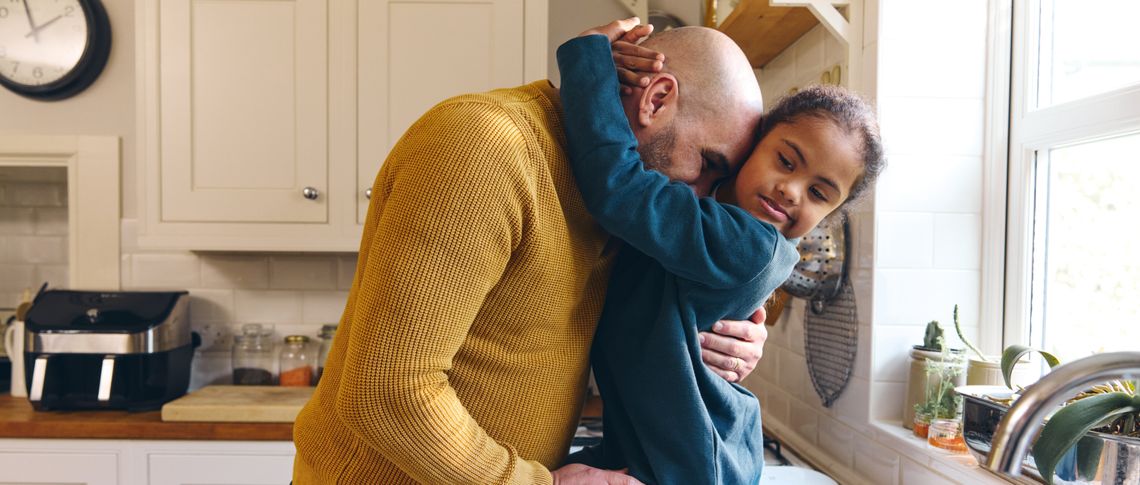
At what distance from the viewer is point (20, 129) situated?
259 cm

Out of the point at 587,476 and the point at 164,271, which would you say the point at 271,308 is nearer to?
the point at 164,271

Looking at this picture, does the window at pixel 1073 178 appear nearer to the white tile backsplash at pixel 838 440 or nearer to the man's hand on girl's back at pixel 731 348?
the white tile backsplash at pixel 838 440

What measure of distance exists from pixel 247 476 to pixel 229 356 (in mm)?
647

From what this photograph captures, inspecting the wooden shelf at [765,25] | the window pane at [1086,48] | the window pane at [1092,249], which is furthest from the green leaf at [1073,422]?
the wooden shelf at [765,25]

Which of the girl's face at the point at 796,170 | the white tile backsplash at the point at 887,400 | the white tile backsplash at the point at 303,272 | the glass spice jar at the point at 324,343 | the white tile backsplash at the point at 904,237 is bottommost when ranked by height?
the glass spice jar at the point at 324,343

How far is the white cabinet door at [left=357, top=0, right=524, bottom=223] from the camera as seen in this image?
7.38 feet

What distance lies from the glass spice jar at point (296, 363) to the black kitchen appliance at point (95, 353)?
35cm

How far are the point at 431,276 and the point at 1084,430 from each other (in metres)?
0.82

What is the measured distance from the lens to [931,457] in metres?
1.33

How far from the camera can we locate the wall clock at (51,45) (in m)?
2.48

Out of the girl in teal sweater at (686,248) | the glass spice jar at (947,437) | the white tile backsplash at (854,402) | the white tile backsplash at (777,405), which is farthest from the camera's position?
the white tile backsplash at (777,405)

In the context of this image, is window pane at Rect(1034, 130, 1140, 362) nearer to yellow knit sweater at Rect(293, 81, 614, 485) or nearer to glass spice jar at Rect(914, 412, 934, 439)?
glass spice jar at Rect(914, 412, 934, 439)

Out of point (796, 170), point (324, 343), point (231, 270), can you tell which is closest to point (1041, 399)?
point (796, 170)

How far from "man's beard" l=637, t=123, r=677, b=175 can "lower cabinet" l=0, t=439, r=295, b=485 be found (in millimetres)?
1638
